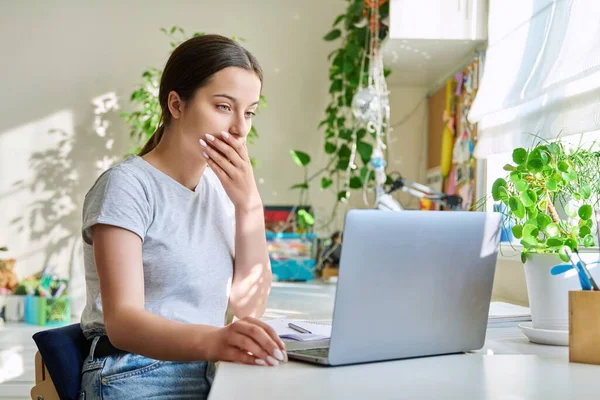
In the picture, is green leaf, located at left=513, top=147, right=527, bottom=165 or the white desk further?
green leaf, located at left=513, top=147, right=527, bottom=165

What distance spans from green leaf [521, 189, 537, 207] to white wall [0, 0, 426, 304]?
242 centimetres

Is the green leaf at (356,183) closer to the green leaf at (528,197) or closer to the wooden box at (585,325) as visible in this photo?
the green leaf at (528,197)

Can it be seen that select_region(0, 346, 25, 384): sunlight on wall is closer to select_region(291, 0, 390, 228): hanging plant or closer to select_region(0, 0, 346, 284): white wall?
select_region(0, 0, 346, 284): white wall

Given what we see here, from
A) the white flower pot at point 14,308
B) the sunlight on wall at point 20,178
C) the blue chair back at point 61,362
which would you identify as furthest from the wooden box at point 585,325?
the sunlight on wall at point 20,178

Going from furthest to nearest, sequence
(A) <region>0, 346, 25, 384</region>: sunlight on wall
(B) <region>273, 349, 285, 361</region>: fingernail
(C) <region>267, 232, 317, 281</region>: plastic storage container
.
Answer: (C) <region>267, 232, 317, 281</region>: plastic storage container → (A) <region>0, 346, 25, 384</region>: sunlight on wall → (B) <region>273, 349, 285, 361</region>: fingernail

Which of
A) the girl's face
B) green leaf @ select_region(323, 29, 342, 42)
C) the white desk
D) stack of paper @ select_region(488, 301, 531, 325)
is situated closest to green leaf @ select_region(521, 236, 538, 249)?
the white desk

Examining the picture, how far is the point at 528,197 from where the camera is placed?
1.24 metres

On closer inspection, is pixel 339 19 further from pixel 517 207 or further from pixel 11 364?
pixel 517 207

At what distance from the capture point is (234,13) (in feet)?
12.1

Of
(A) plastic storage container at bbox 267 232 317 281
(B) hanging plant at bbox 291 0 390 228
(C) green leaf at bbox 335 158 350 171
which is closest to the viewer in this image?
(A) plastic storage container at bbox 267 232 317 281

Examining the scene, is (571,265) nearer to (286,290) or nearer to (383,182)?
(286,290)

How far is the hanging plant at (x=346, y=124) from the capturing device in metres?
3.31

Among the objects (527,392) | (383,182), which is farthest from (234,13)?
(527,392)

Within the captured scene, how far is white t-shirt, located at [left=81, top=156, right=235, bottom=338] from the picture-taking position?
124 centimetres
